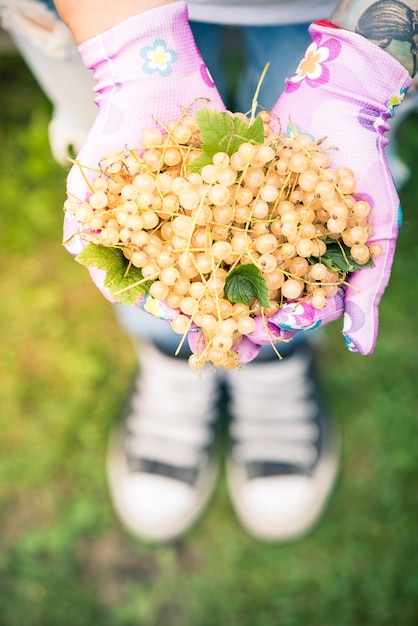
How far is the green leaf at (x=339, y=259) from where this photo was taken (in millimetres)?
897

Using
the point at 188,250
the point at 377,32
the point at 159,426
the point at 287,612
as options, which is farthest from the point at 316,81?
the point at 287,612

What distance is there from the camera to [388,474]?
1787 millimetres

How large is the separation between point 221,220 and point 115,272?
186 mm

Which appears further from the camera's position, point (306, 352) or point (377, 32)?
point (306, 352)

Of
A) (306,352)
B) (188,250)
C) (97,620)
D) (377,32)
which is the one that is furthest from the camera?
(306,352)

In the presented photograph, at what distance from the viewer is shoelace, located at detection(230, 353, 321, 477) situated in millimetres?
1725

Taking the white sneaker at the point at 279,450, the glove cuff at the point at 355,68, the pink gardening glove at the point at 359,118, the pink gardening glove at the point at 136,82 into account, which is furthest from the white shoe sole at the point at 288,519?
the glove cuff at the point at 355,68

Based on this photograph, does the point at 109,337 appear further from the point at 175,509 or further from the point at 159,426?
the point at 175,509

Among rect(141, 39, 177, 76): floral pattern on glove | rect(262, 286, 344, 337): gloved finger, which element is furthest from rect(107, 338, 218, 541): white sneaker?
rect(141, 39, 177, 76): floral pattern on glove

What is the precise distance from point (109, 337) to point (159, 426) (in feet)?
1.28

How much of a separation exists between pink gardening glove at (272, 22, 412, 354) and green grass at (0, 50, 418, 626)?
3.08 feet

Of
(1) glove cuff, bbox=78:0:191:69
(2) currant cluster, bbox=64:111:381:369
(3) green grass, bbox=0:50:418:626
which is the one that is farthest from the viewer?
(3) green grass, bbox=0:50:418:626

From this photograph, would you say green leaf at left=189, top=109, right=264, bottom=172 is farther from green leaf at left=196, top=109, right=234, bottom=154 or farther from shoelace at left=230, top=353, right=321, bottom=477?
shoelace at left=230, top=353, right=321, bottom=477

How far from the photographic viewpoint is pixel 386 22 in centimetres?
97
